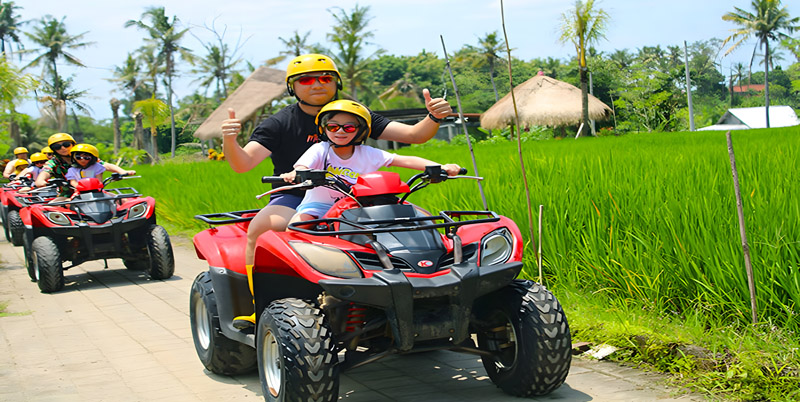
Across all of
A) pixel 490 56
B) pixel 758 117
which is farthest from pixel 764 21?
pixel 490 56

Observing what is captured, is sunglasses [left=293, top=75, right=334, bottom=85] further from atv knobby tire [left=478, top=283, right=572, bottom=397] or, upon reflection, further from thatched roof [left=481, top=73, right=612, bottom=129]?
thatched roof [left=481, top=73, right=612, bottom=129]

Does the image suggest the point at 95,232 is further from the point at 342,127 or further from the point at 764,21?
the point at 764,21

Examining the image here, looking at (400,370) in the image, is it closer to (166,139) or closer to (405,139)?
(405,139)

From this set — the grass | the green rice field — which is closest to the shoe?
the grass

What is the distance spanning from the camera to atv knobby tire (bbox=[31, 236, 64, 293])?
7898mm

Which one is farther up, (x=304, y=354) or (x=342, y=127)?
(x=342, y=127)

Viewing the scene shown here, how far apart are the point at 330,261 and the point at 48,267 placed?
5.52 meters

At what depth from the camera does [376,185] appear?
3.73 m

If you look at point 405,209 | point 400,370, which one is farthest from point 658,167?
point 405,209

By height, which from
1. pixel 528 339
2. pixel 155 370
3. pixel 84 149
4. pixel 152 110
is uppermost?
pixel 152 110

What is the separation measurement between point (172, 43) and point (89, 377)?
5793 centimetres

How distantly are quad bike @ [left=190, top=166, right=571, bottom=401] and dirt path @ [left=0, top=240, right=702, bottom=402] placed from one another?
38 cm

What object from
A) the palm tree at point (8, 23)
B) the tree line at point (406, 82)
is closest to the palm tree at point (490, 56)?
the tree line at point (406, 82)

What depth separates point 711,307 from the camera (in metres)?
4.23
